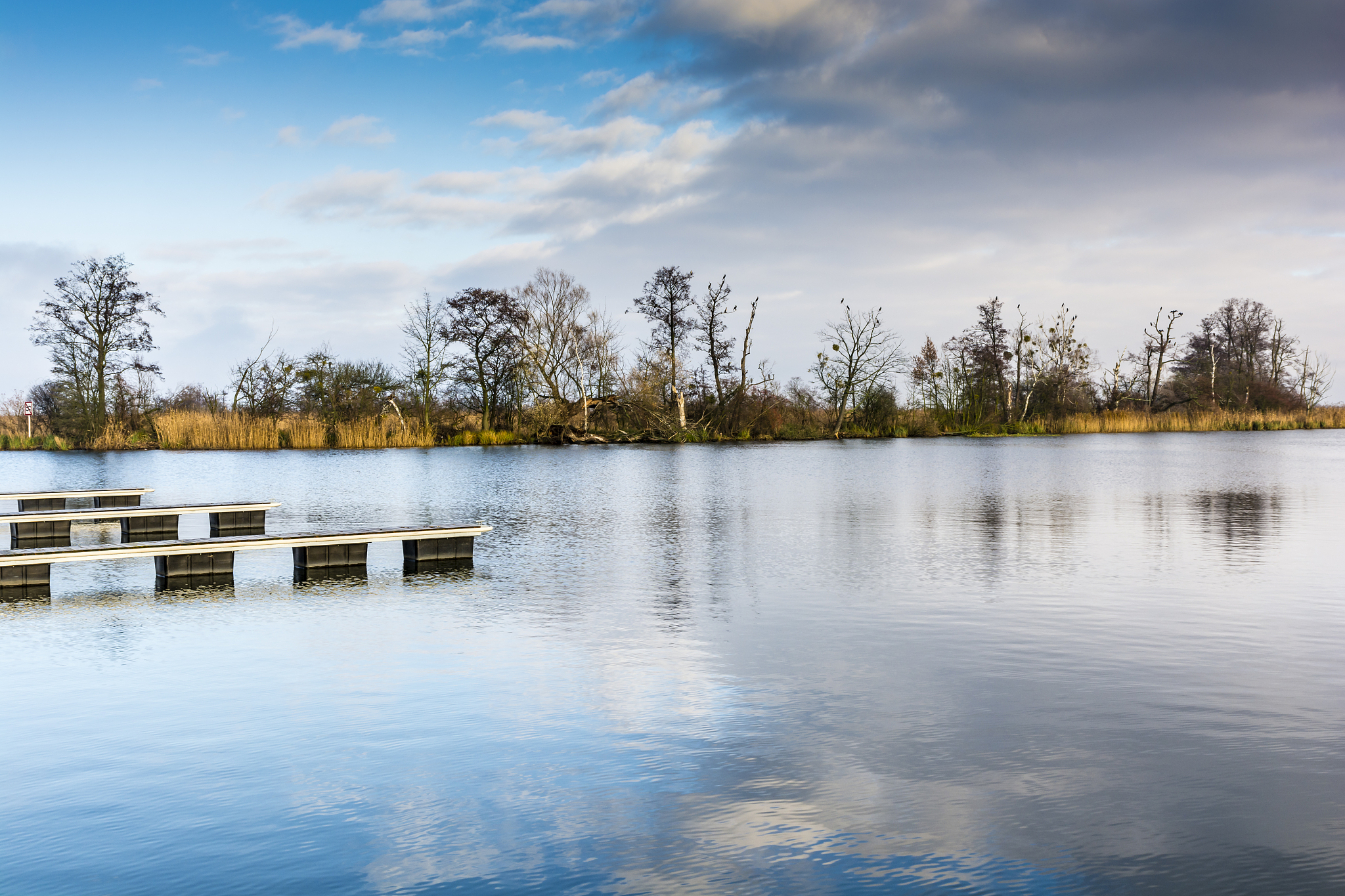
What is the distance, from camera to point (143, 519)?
14156 mm

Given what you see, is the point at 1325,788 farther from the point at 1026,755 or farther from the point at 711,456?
the point at 711,456

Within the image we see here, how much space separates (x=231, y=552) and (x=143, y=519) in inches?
188

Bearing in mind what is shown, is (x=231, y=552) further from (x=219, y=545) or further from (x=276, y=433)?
(x=276, y=433)

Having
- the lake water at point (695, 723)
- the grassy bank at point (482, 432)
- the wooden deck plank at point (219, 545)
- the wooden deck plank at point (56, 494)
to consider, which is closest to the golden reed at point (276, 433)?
the grassy bank at point (482, 432)

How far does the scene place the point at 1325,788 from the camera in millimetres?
4320

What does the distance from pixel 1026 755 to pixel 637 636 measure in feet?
10.4

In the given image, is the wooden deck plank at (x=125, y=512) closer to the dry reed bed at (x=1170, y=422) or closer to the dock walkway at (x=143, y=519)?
the dock walkway at (x=143, y=519)

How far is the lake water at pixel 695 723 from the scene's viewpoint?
3.72 meters

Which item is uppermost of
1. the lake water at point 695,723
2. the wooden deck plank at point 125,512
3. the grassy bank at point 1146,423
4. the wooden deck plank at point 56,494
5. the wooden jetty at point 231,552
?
the grassy bank at point 1146,423

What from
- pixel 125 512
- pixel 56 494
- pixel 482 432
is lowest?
pixel 125 512

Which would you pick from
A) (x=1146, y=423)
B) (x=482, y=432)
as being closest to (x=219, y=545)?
(x=482, y=432)

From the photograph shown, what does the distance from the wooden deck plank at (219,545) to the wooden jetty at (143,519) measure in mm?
2786

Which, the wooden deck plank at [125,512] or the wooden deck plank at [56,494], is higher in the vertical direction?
the wooden deck plank at [56,494]

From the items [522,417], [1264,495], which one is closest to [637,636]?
[1264,495]
